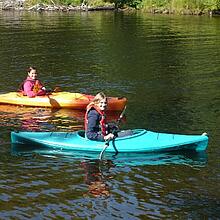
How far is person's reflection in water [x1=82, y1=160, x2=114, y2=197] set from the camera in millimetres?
11641

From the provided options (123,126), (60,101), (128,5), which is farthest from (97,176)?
(128,5)

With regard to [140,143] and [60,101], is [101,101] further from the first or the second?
[60,101]

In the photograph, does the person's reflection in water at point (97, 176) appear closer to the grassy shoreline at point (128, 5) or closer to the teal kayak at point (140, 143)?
the teal kayak at point (140, 143)

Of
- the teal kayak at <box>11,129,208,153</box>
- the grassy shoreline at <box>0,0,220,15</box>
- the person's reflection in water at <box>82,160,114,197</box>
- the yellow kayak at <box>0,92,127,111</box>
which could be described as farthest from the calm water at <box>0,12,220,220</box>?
the grassy shoreline at <box>0,0,220,15</box>

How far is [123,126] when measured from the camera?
16844 mm

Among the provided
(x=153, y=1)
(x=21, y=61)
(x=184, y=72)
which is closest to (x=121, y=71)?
(x=184, y=72)

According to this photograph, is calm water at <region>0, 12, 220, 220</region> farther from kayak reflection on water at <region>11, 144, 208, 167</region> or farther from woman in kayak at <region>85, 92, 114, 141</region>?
woman in kayak at <region>85, 92, 114, 141</region>

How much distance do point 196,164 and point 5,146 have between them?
5329 millimetres

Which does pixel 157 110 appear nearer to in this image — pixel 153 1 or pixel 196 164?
pixel 196 164

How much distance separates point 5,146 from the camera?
48.9ft

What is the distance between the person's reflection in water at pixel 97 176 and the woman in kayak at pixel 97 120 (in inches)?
27.9

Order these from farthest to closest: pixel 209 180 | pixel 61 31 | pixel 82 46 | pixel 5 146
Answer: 1. pixel 61 31
2. pixel 82 46
3. pixel 5 146
4. pixel 209 180

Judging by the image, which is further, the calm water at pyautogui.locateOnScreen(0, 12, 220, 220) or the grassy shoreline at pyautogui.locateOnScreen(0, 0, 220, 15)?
the grassy shoreline at pyautogui.locateOnScreen(0, 0, 220, 15)

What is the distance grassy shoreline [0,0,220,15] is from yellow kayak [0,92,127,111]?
48949 millimetres
